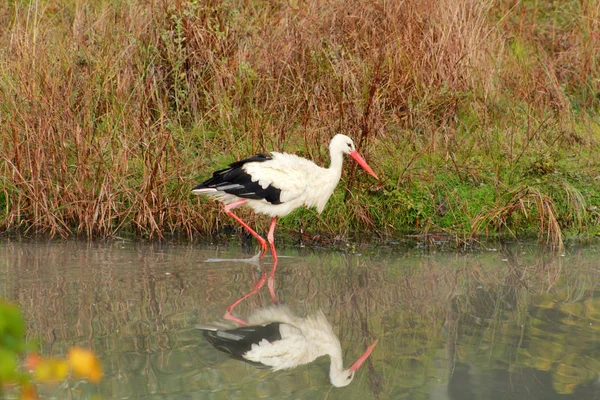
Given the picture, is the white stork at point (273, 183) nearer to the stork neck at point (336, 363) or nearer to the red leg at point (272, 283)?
the red leg at point (272, 283)

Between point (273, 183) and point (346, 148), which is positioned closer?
point (273, 183)

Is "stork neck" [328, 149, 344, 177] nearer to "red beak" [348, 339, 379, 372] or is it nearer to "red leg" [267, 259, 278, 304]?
"red leg" [267, 259, 278, 304]

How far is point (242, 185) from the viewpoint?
6.99 m

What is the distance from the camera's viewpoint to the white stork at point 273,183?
699 centimetres

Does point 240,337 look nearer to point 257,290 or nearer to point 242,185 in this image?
point 257,290

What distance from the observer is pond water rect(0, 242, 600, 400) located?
4.35 meters

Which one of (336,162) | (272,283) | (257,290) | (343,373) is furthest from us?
(336,162)

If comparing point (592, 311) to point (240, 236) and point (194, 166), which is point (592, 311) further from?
point (194, 166)

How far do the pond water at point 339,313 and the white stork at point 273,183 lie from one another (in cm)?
43

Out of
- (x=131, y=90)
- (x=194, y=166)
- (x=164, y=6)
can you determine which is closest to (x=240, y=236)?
(x=194, y=166)

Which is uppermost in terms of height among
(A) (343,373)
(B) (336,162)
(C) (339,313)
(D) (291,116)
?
(D) (291,116)

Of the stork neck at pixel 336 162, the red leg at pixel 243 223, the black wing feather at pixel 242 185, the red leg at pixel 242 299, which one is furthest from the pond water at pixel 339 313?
the stork neck at pixel 336 162

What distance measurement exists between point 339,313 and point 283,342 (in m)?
0.73

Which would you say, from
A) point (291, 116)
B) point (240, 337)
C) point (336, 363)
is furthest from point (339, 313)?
point (291, 116)
